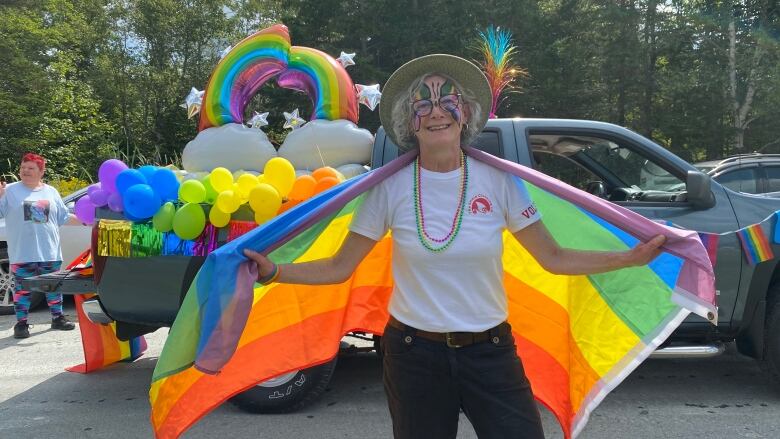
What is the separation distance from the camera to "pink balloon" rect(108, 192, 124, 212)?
3959 mm

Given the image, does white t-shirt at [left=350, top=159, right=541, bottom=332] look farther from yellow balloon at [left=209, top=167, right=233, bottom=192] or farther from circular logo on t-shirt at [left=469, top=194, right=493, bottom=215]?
yellow balloon at [left=209, top=167, right=233, bottom=192]

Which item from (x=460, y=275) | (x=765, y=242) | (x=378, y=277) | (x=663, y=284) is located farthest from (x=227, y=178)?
(x=765, y=242)

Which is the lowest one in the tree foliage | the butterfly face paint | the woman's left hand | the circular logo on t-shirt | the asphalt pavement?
the asphalt pavement

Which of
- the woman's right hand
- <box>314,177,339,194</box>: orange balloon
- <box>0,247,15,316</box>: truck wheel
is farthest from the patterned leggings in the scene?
the woman's right hand

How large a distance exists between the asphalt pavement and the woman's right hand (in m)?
2.05

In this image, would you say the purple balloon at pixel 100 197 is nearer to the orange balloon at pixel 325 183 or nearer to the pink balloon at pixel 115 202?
the pink balloon at pixel 115 202

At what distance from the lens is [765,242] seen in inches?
149

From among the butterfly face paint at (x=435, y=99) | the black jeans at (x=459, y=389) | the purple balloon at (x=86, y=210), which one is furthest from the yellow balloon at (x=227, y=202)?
the black jeans at (x=459, y=389)

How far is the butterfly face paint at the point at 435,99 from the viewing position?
7.18ft

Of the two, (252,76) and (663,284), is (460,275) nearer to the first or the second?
(663,284)

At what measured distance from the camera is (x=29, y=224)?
20.8 ft

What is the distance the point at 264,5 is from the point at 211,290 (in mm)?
29553

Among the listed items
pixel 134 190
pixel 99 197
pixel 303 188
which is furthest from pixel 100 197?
pixel 303 188

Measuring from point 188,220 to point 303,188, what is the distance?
731 mm
